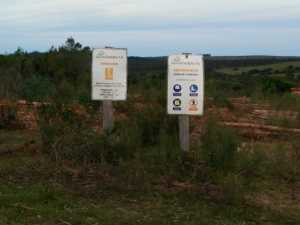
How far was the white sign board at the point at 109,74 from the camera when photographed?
31.9 feet

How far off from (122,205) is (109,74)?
9.39 ft

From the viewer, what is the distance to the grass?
6.81m

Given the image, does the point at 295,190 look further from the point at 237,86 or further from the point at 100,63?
the point at 237,86

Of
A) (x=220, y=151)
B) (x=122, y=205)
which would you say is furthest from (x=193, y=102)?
(x=122, y=205)

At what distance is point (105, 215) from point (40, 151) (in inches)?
126

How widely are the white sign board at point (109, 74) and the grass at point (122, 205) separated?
5.23 ft

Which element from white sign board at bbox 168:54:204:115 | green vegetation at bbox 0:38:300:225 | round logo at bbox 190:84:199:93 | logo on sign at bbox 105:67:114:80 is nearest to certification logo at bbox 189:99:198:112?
white sign board at bbox 168:54:204:115

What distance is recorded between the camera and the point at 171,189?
802 centimetres

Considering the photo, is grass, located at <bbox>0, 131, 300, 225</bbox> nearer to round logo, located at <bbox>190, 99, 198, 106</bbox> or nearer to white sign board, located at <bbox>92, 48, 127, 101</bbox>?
round logo, located at <bbox>190, 99, 198, 106</bbox>

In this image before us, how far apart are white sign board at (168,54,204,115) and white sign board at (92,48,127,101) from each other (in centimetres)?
85

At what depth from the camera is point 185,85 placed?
366 inches

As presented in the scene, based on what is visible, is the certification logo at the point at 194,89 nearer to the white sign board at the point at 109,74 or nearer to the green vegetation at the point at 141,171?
the green vegetation at the point at 141,171

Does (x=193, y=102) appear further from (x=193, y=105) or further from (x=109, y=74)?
(x=109, y=74)

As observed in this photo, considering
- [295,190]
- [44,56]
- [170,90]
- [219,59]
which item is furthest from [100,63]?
[219,59]
